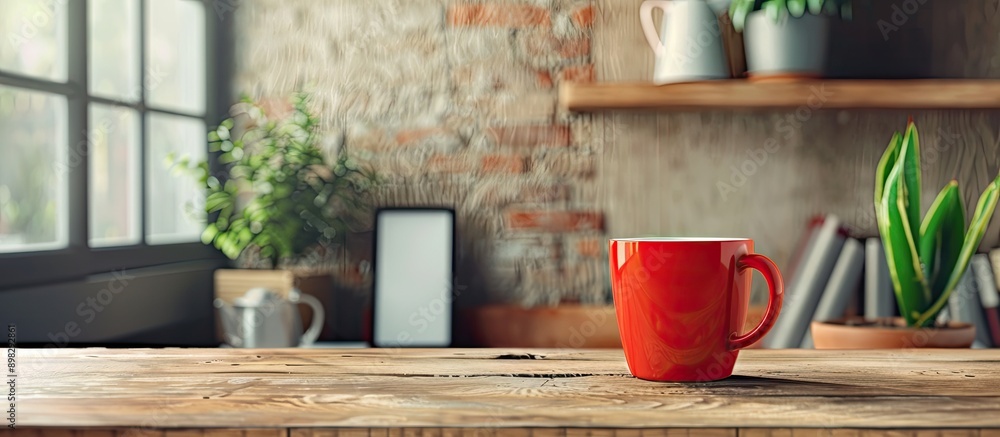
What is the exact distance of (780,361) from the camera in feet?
2.25

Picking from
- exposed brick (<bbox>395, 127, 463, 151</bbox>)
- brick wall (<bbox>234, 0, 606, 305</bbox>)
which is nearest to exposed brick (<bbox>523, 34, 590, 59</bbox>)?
brick wall (<bbox>234, 0, 606, 305</bbox>)

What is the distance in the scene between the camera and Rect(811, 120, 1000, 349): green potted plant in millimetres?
1139

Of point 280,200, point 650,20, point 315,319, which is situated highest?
point 650,20

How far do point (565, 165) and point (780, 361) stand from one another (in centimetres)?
136

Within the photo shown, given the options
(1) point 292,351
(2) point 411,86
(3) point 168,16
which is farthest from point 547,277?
(1) point 292,351

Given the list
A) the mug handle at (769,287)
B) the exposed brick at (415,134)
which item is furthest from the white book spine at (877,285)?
the mug handle at (769,287)

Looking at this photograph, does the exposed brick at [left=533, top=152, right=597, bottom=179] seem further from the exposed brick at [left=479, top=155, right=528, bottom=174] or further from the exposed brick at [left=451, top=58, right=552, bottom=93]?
the exposed brick at [left=451, top=58, right=552, bottom=93]

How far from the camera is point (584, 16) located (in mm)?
A: 2004

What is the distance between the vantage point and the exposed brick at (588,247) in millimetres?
2029

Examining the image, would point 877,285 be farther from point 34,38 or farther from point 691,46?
point 34,38

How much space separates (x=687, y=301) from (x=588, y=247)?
147cm

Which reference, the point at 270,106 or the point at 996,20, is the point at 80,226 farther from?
the point at 996,20

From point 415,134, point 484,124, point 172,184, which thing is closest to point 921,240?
point 484,124

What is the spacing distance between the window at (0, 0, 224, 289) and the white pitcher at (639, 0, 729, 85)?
107 centimetres
